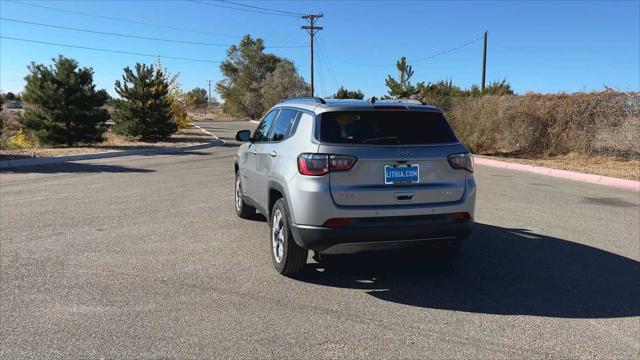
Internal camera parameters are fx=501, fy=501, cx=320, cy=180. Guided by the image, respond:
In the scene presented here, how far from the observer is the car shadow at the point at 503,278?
4.26 meters

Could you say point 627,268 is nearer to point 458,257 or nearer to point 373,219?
point 458,257

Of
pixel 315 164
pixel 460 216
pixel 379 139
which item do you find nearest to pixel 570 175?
→ pixel 460 216

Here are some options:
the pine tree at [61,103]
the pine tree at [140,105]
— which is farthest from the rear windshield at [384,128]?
the pine tree at [140,105]

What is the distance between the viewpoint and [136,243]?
611 centimetres

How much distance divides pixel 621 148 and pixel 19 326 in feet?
60.4

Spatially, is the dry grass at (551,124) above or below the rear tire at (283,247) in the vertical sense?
above

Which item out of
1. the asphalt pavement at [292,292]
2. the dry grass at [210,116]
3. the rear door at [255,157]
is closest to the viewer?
the asphalt pavement at [292,292]

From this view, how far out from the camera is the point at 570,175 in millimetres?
13445

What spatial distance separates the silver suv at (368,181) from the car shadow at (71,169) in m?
9.91

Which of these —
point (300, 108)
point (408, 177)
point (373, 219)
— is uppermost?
point (300, 108)

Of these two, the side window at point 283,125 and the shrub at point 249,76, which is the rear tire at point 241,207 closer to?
the side window at point 283,125

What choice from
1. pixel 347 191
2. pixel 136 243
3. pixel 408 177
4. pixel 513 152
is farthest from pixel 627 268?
pixel 513 152

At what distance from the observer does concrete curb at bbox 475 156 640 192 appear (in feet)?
38.8

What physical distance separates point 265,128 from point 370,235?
260cm
